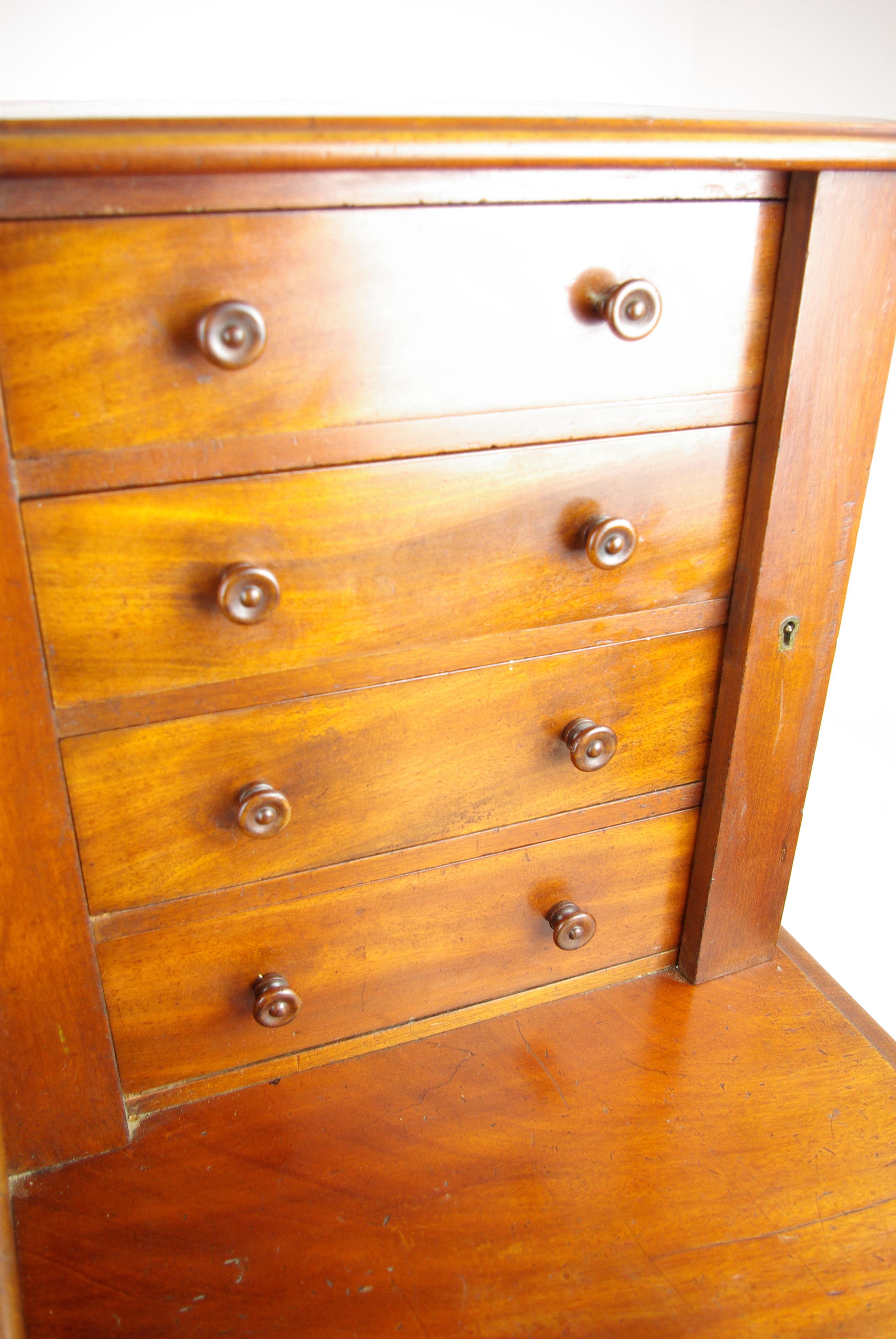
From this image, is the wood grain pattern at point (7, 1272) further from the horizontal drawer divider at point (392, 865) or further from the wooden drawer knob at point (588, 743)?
the wooden drawer knob at point (588, 743)

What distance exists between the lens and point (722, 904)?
45.9 inches

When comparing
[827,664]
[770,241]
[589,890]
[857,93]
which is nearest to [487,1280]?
[589,890]

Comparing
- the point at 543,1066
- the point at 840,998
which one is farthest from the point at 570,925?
the point at 840,998

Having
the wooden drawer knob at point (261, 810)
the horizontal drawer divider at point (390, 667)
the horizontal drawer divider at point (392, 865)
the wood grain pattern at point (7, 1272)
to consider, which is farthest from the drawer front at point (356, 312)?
the wood grain pattern at point (7, 1272)

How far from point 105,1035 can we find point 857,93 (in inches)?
64.6

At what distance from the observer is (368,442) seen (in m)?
0.81

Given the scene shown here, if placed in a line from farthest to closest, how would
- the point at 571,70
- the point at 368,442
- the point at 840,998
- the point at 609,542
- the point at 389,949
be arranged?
the point at 571,70, the point at 840,998, the point at 389,949, the point at 609,542, the point at 368,442

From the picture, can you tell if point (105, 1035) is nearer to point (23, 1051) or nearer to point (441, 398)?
point (23, 1051)

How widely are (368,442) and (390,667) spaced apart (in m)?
0.21

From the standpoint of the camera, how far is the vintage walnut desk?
2.40ft

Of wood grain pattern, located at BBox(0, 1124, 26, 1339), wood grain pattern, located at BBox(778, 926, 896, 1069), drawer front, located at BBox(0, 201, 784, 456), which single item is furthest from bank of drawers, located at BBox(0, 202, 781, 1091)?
wood grain pattern, located at BBox(778, 926, 896, 1069)

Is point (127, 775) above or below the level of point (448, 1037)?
above

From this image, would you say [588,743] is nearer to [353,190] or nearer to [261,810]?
[261,810]

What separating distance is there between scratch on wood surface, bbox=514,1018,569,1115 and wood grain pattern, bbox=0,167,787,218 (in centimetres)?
87
